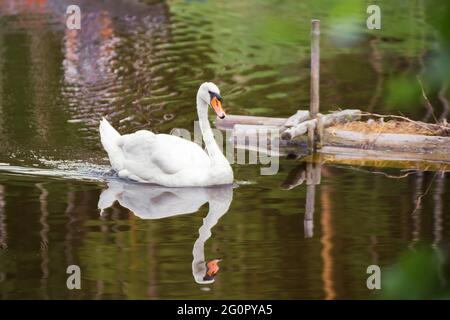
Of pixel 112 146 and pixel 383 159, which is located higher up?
pixel 112 146

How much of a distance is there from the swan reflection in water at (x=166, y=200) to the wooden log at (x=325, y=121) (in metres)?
1.56

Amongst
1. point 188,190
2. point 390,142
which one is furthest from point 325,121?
point 188,190

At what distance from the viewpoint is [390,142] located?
13.6 m

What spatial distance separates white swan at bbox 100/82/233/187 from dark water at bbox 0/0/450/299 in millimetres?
149

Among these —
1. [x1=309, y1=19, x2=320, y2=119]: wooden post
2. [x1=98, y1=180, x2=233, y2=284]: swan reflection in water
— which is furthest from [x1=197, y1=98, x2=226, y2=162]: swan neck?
[x1=309, y1=19, x2=320, y2=119]: wooden post

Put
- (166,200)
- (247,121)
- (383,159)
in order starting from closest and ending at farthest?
(166,200), (383,159), (247,121)

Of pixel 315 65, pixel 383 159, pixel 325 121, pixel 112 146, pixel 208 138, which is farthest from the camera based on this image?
pixel 325 121

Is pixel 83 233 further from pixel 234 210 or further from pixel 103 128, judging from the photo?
pixel 103 128

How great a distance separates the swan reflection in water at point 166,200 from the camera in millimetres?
11086

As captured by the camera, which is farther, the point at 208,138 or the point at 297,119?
the point at 297,119

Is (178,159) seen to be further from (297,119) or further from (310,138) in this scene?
(297,119)

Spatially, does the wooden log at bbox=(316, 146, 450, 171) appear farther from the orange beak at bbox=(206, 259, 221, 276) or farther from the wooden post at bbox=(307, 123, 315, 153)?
the orange beak at bbox=(206, 259, 221, 276)

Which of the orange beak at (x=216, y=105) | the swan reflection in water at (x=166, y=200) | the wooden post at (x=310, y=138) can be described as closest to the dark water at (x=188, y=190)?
the swan reflection in water at (x=166, y=200)

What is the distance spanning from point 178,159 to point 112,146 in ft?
4.02
